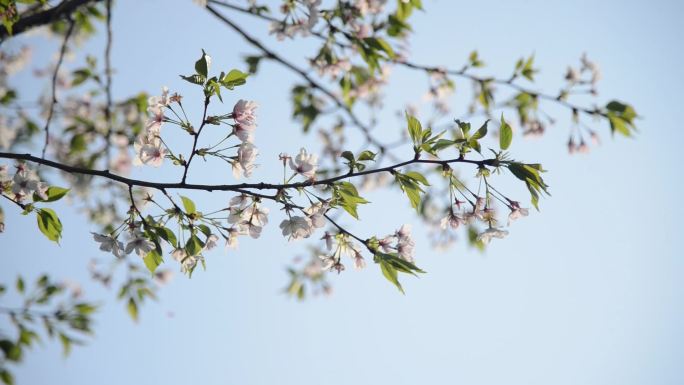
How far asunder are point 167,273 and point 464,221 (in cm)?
627

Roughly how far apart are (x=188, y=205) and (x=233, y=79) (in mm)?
637

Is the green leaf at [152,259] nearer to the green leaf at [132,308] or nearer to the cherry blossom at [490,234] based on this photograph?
the cherry blossom at [490,234]

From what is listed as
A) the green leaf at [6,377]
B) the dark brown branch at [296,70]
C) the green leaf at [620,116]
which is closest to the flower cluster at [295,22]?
the dark brown branch at [296,70]

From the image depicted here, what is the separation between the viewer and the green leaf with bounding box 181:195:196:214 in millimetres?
1926

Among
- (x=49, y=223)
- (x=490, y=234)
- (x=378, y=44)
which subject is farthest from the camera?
(x=378, y=44)

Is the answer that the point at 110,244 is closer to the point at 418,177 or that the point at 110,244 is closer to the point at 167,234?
the point at 167,234

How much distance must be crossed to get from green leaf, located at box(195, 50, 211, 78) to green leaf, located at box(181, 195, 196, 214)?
1.89ft

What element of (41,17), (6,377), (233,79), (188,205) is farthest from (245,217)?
(6,377)

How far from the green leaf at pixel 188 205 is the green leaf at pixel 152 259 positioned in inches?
9.5

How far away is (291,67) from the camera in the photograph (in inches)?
153

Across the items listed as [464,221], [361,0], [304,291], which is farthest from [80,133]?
[464,221]

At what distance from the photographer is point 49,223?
1957mm

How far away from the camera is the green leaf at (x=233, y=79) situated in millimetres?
1760

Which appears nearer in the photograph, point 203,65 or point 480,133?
point 203,65
